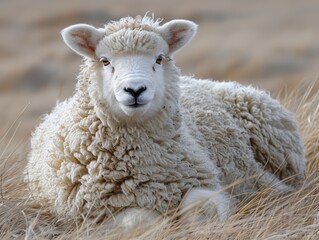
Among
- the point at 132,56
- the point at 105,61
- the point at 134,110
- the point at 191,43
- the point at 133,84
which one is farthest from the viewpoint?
the point at 191,43

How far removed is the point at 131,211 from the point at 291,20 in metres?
18.2

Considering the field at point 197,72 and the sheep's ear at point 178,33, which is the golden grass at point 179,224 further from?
the sheep's ear at point 178,33

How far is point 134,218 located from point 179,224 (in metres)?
0.26

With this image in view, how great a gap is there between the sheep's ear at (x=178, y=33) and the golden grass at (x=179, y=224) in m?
1.06

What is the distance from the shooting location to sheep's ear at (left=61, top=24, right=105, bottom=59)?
221 inches

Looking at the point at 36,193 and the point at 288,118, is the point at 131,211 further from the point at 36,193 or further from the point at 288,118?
the point at 288,118

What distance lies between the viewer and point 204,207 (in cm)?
542

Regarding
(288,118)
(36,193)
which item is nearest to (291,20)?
(288,118)

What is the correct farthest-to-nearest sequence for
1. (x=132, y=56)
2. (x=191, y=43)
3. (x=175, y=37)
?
1. (x=191, y=43)
2. (x=175, y=37)
3. (x=132, y=56)

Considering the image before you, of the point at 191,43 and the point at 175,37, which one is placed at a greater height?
the point at 191,43

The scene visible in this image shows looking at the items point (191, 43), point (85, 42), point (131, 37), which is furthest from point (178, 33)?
point (191, 43)

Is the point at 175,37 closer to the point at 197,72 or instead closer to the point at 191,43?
the point at 197,72

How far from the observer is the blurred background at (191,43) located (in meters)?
18.0

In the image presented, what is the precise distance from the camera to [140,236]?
4.71 m
